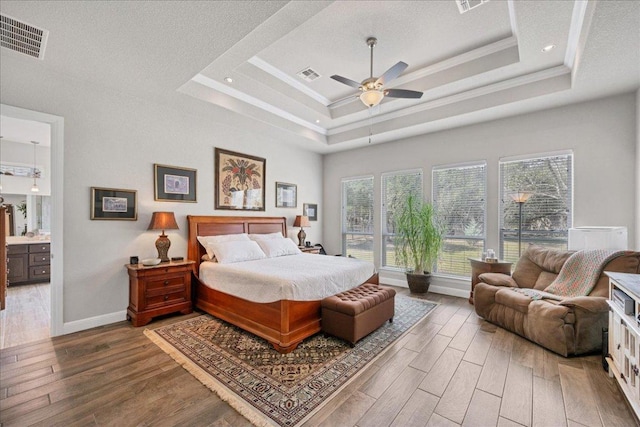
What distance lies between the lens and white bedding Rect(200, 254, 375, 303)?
111 inches

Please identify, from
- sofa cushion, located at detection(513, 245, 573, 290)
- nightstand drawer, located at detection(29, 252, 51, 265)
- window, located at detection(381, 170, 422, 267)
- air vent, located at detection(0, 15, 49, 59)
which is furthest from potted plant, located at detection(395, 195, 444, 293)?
nightstand drawer, located at detection(29, 252, 51, 265)

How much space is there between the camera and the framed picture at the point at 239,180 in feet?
15.2

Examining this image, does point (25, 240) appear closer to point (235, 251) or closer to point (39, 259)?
point (39, 259)

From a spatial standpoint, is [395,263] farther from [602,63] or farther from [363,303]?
[602,63]

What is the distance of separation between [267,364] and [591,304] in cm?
313

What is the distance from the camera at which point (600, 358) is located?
103 inches

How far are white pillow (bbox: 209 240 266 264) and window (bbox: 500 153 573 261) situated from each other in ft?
13.0

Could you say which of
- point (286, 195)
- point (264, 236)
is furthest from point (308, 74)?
point (264, 236)

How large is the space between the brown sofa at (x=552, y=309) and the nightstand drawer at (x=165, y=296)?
3.99 m

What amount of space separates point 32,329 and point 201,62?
3748 millimetres

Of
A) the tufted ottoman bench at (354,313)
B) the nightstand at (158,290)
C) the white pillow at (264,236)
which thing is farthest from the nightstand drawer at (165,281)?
the tufted ottoman bench at (354,313)

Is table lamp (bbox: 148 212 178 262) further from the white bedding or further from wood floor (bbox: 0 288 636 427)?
wood floor (bbox: 0 288 636 427)

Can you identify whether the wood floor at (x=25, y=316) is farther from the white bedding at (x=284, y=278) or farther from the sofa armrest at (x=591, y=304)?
the sofa armrest at (x=591, y=304)

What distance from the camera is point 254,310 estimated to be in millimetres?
3041
